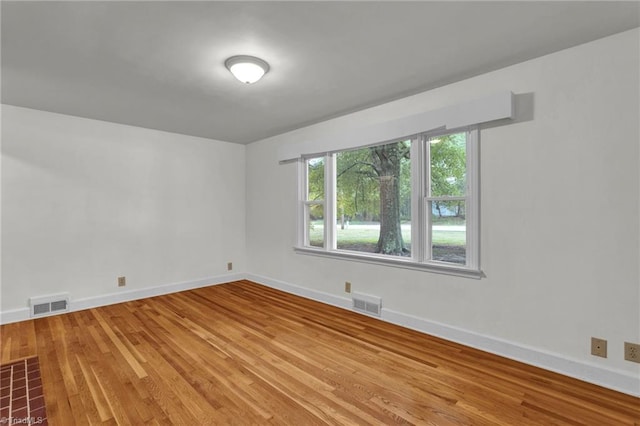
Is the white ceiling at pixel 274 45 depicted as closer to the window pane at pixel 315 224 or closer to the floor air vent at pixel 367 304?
the window pane at pixel 315 224

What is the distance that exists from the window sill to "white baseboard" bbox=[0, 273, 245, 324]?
64.0 inches

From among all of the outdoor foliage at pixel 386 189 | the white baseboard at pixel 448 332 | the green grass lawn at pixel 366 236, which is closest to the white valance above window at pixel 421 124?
the outdoor foliage at pixel 386 189

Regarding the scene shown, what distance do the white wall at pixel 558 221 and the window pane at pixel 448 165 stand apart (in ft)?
0.71

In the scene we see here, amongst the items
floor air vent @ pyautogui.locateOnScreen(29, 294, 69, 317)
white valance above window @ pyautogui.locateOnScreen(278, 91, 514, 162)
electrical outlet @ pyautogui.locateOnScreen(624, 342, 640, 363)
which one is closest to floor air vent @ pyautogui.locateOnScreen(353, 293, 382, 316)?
white valance above window @ pyautogui.locateOnScreen(278, 91, 514, 162)

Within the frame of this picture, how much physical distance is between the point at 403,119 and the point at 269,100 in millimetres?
1422

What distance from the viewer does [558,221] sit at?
2.38 m

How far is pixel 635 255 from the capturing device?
6.82 ft

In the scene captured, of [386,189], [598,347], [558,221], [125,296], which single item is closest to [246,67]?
[386,189]

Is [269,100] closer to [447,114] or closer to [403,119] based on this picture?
[403,119]

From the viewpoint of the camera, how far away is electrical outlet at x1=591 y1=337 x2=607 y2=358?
219 cm

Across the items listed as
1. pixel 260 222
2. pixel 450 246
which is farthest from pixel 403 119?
pixel 260 222

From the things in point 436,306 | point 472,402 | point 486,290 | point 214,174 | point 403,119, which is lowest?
point 472,402

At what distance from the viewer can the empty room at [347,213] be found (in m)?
1.97

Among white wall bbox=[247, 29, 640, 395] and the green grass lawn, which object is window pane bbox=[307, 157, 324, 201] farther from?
white wall bbox=[247, 29, 640, 395]
